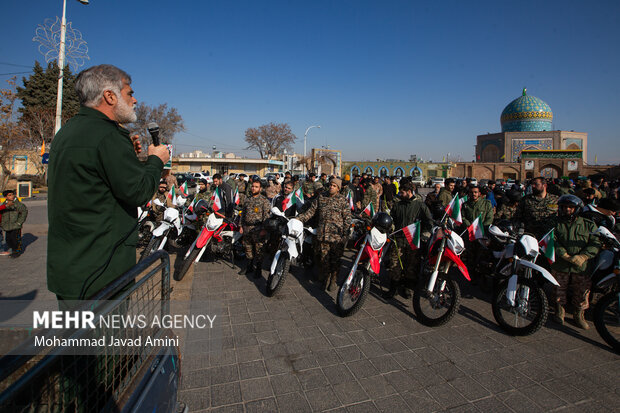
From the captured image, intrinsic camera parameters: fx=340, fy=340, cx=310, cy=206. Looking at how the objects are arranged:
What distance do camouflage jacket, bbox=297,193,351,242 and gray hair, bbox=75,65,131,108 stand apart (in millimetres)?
3955

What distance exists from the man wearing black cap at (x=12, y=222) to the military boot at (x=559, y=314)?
994 cm

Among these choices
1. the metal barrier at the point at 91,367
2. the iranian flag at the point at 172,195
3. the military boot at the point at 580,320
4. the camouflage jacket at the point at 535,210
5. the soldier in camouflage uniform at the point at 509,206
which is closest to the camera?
the metal barrier at the point at 91,367

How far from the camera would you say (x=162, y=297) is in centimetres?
213

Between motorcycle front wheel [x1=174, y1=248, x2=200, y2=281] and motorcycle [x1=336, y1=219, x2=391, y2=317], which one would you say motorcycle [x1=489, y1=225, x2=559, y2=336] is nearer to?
motorcycle [x1=336, y1=219, x2=391, y2=317]

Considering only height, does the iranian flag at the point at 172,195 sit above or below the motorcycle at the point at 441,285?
above

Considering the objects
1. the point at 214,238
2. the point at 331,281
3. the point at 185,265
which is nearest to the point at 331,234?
the point at 331,281

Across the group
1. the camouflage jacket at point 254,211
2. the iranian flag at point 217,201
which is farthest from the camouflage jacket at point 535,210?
the iranian flag at point 217,201

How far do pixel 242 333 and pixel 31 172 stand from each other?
39.6 meters

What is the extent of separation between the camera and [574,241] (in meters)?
4.46

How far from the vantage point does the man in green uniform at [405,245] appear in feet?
17.3

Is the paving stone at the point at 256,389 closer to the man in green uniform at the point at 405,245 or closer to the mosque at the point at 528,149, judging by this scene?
the man in green uniform at the point at 405,245

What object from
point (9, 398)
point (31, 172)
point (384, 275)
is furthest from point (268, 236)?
point (31, 172)

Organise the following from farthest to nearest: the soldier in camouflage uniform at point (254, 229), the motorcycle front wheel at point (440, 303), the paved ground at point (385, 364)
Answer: the soldier in camouflage uniform at point (254, 229)
the motorcycle front wheel at point (440, 303)
the paved ground at point (385, 364)

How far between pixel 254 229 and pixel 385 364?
355cm
